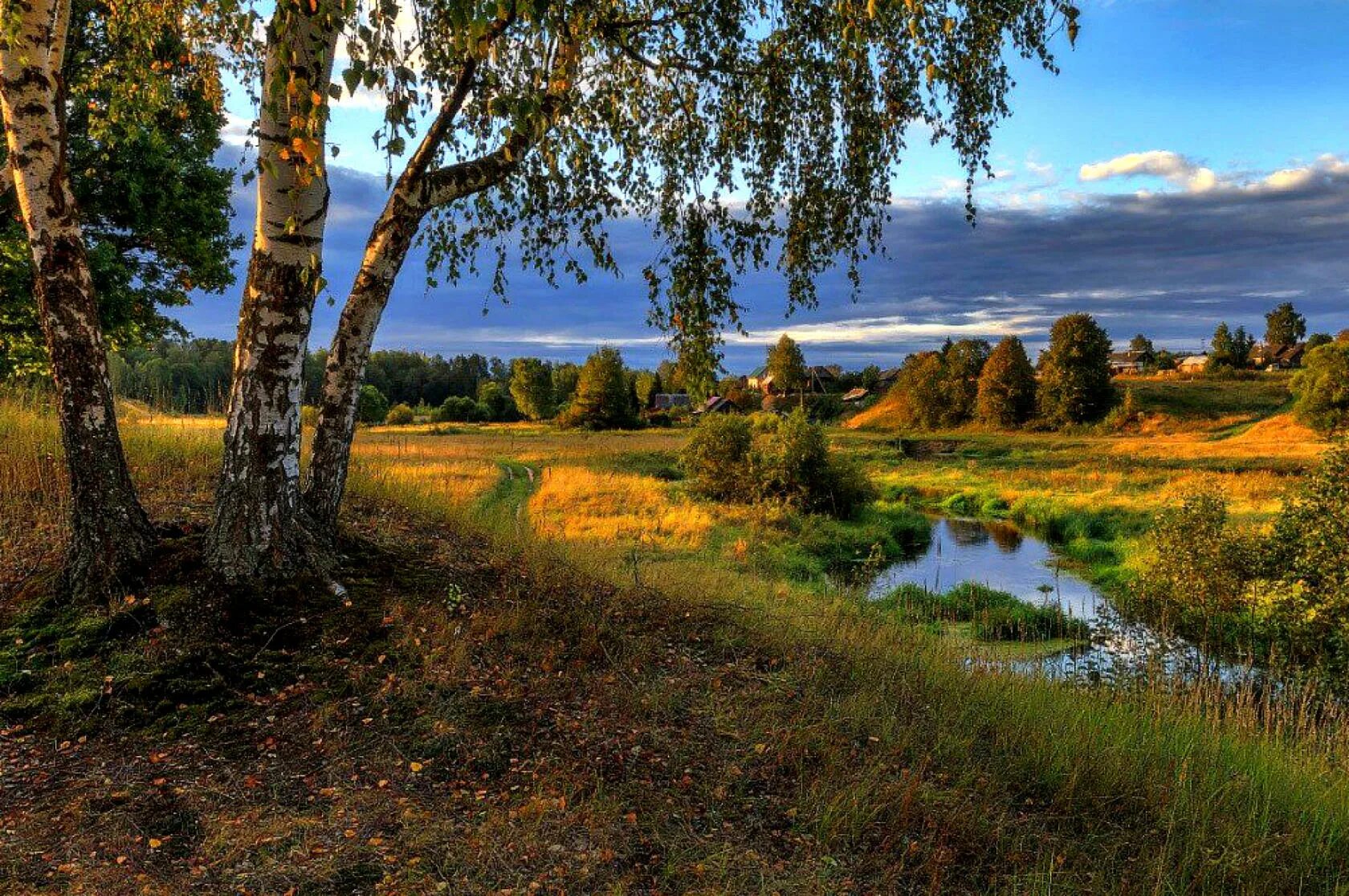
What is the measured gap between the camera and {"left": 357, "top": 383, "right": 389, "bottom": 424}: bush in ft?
210

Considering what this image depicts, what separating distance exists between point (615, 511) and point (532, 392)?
230ft

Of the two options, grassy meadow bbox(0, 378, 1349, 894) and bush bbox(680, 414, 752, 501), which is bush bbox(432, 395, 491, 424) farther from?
grassy meadow bbox(0, 378, 1349, 894)

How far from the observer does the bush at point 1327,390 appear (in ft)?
152

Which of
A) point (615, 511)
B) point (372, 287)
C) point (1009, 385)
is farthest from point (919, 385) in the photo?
point (372, 287)

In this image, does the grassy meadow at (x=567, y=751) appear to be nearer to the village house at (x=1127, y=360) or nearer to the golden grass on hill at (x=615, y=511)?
the golden grass on hill at (x=615, y=511)

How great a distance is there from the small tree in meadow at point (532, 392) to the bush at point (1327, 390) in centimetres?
7464

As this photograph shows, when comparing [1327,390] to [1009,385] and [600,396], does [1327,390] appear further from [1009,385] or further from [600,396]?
[600,396]

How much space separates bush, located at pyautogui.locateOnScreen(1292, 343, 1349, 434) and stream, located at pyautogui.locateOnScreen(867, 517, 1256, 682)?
109 ft

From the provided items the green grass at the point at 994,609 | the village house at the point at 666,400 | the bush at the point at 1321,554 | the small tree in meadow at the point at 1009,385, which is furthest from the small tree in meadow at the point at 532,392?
the bush at the point at 1321,554

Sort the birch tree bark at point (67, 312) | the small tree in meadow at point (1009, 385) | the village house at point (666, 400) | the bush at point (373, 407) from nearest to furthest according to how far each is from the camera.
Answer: the birch tree bark at point (67, 312)
the bush at point (373, 407)
the small tree in meadow at point (1009, 385)
the village house at point (666, 400)

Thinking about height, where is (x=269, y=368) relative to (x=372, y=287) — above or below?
below

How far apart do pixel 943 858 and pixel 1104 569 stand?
2134 centimetres

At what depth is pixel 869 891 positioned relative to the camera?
11.1 ft

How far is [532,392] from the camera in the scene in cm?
9281
